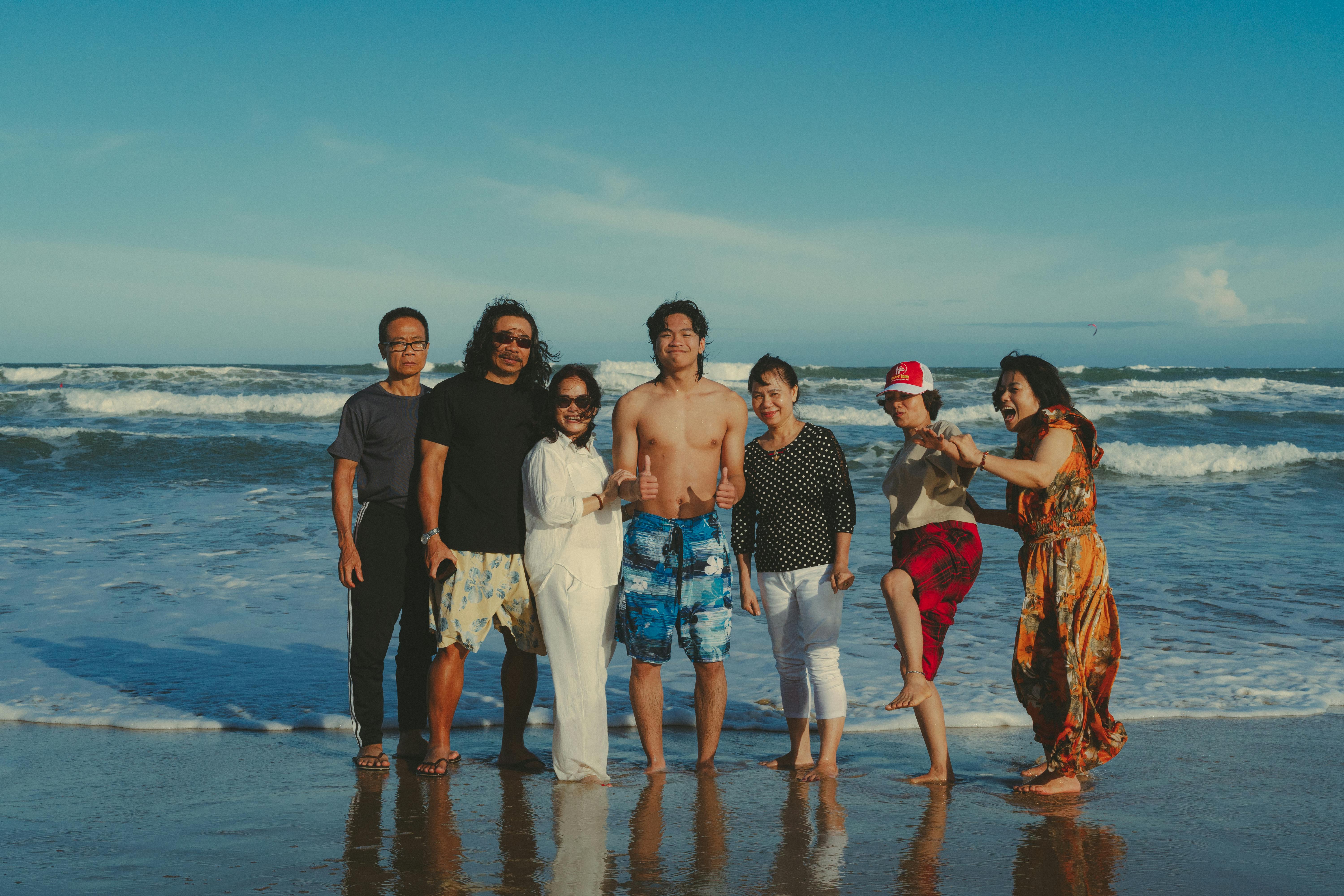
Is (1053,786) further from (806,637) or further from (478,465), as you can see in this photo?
(478,465)

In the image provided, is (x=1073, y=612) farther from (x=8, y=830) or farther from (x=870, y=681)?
(x=8, y=830)

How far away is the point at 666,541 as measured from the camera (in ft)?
13.2

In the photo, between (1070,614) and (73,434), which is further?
(73,434)

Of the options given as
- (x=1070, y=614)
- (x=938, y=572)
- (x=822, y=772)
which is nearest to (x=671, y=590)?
(x=822, y=772)

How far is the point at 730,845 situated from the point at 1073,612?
5.45 ft

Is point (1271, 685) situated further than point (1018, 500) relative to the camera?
Yes

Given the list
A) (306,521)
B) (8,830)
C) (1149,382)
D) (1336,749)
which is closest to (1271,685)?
(1336,749)

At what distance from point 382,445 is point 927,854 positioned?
265 cm

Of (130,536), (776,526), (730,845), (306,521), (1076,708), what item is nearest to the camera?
(730,845)

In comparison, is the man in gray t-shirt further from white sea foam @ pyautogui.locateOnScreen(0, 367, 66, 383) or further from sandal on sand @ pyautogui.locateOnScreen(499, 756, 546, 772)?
white sea foam @ pyautogui.locateOnScreen(0, 367, 66, 383)

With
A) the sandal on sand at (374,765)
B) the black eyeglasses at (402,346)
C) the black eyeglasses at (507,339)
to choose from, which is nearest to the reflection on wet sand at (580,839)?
the sandal on sand at (374,765)

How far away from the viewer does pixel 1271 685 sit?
219 inches

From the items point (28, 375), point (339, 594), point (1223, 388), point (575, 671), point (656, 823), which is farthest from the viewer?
point (28, 375)

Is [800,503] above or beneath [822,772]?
above
